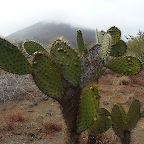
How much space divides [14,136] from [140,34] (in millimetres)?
15823

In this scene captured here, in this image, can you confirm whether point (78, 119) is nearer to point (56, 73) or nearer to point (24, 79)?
point (56, 73)

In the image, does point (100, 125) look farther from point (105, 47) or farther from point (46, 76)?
point (46, 76)

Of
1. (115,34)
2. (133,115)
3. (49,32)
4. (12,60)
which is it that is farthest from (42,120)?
(49,32)

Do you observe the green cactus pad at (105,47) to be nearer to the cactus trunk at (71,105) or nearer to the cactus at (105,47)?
the cactus at (105,47)

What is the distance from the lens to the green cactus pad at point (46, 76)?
5578mm

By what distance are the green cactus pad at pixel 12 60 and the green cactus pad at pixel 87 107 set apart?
92 centimetres

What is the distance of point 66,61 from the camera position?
5.91 meters

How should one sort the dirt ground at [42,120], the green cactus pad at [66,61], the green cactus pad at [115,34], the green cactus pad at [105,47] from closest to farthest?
1. the green cactus pad at [66,61]
2. the green cactus pad at [105,47]
3. the green cactus pad at [115,34]
4. the dirt ground at [42,120]

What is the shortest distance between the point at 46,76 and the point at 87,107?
30.7 inches

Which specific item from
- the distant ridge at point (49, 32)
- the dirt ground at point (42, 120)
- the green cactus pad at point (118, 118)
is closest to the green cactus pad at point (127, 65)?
the green cactus pad at point (118, 118)

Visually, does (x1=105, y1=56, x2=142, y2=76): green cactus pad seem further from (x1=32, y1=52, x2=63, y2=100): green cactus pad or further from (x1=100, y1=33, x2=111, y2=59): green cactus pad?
(x1=32, y1=52, x2=63, y2=100): green cactus pad

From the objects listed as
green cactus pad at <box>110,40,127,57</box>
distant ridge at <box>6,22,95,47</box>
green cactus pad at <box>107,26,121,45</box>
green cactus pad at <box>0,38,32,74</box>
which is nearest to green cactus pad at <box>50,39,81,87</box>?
green cactus pad at <box>0,38,32,74</box>

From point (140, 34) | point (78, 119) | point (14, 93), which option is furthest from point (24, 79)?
point (140, 34)

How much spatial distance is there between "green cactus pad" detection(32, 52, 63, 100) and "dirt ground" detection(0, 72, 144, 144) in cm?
105
